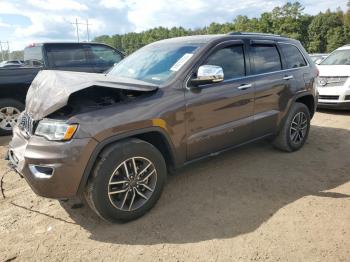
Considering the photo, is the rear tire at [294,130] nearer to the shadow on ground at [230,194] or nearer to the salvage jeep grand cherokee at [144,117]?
the shadow on ground at [230,194]

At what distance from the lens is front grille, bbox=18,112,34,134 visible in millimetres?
3225

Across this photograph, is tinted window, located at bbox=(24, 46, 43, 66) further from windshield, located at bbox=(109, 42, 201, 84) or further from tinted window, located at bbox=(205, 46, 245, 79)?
tinted window, located at bbox=(205, 46, 245, 79)

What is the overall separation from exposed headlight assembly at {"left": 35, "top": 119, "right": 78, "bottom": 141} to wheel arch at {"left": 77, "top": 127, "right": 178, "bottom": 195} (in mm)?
272

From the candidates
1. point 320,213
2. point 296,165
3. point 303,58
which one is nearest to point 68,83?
point 320,213

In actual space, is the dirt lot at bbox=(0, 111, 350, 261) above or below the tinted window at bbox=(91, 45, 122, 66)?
below

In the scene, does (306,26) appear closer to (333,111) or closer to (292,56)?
(333,111)

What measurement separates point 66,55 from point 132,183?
5800mm

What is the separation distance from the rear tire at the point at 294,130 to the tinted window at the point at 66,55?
5401 millimetres

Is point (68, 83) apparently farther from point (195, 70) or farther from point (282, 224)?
point (282, 224)

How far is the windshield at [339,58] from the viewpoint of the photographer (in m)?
8.82

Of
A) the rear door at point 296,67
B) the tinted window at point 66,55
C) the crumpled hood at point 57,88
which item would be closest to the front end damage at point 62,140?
the crumpled hood at point 57,88

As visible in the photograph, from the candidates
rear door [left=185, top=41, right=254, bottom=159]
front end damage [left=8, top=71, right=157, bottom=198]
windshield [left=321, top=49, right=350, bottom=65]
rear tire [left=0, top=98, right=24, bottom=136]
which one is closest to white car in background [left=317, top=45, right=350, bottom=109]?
windshield [left=321, top=49, right=350, bottom=65]

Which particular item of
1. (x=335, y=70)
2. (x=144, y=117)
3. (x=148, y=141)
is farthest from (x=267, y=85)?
(x=335, y=70)

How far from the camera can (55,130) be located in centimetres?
295
